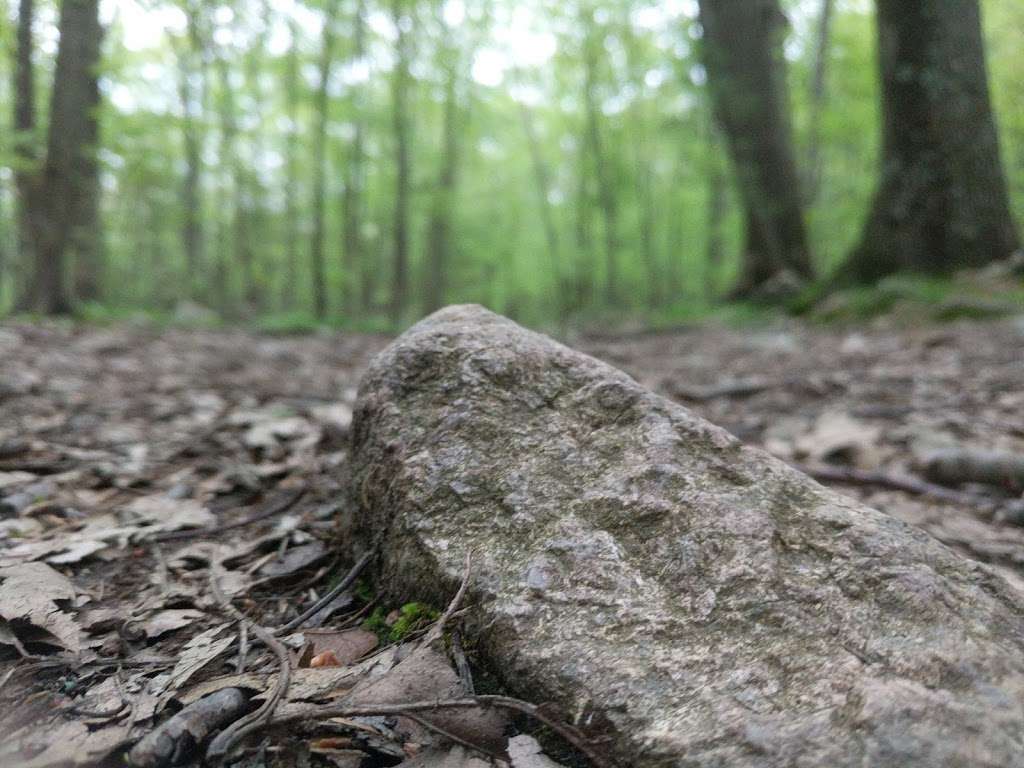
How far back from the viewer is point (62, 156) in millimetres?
6348

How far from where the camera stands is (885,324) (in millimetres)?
5828

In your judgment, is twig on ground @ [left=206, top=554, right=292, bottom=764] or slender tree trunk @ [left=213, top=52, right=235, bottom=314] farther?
slender tree trunk @ [left=213, top=52, right=235, bottom=314]

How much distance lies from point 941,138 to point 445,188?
11137mm

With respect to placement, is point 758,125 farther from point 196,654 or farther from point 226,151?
point 196,654

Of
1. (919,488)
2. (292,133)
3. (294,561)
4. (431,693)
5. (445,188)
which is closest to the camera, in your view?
(431,693)

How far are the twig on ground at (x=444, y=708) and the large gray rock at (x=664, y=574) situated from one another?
0.04 metres

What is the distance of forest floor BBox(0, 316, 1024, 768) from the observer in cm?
109

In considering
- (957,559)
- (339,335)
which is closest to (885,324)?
(957,559)

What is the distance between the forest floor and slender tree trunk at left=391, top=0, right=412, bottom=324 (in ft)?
29.7

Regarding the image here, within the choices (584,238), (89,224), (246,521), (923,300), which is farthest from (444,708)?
(584,238)

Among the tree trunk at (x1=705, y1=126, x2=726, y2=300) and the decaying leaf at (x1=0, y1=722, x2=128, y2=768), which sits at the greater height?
the tree trunk at (x1=705, y1=126, x2=726, y2=300)

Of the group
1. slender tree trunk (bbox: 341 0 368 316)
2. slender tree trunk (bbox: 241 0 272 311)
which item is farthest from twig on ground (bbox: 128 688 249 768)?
slender tree trunk (bbox: 341 0 368 316)

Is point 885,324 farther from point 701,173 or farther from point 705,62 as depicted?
point 701,173

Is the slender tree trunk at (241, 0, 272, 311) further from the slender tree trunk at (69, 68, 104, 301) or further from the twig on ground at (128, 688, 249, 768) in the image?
the twig on ground at (128, 688, 249, 768)
